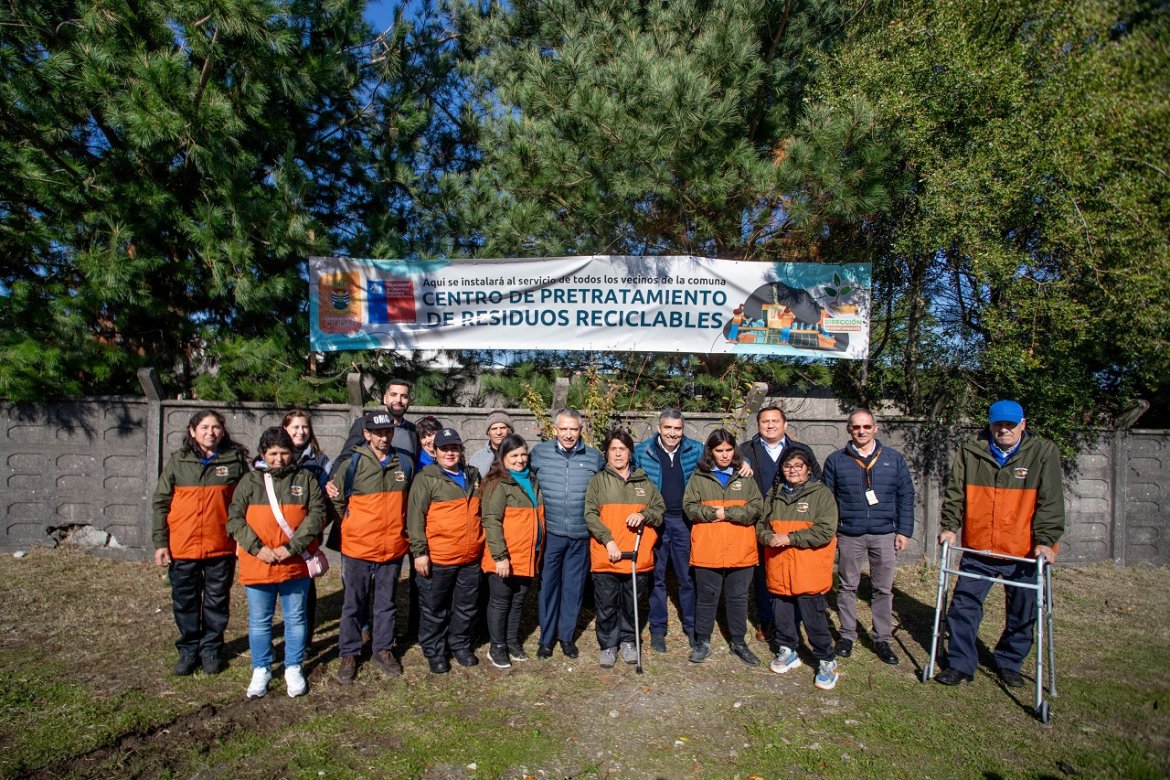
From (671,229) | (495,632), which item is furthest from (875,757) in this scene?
(671,229)

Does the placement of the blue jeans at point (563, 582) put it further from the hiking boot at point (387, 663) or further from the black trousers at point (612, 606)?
the hiking boot at point (387, 663)

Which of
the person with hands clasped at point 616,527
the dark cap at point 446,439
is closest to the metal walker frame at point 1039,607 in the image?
the person with hands clasped at point 616,527

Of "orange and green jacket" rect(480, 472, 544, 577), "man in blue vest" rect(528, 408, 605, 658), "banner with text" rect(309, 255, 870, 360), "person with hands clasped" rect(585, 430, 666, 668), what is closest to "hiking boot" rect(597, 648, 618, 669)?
"person with hands clasped" rect(585, 430, 666, 668)

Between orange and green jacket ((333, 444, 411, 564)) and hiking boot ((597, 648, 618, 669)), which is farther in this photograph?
hiking boot ((597, 648, 618, 669))

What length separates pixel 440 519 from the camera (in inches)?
182

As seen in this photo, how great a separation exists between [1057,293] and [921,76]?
235cm

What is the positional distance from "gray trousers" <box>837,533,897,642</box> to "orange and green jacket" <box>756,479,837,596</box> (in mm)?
362

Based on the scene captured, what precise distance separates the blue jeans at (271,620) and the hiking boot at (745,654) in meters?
2.95

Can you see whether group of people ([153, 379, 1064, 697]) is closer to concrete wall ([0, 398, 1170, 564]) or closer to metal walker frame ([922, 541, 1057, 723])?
metal walker frame ([922, 541, 1057, 723])

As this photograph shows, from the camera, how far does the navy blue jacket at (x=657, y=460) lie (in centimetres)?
527

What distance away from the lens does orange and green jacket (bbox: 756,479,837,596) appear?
15.2 ft

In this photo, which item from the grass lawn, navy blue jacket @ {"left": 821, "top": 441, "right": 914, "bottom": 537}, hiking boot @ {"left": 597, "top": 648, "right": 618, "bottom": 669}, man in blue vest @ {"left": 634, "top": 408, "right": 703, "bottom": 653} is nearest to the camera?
the grass lawn

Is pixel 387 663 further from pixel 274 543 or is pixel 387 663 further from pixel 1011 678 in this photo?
pixel 1011 678

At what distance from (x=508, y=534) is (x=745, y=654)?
1926 millimetres
